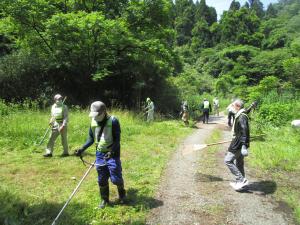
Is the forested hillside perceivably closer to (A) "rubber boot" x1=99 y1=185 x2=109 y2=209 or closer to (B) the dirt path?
(B) the dirt path

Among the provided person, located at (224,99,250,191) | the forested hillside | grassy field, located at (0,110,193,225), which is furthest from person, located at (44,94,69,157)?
the forested hillside

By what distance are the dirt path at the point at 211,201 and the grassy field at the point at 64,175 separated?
1.05 ft

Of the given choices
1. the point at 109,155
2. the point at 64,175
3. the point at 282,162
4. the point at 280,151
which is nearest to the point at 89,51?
the point at 64,175

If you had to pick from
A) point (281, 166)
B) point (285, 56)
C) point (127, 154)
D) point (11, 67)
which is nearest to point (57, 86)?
point (11, 67)

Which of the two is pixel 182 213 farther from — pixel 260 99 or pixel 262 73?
pixel 262 73

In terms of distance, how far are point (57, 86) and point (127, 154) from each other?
40.8 ft

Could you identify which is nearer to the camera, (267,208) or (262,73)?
(267,208)

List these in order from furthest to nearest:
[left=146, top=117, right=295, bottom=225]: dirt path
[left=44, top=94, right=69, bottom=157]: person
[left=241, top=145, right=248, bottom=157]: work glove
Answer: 1. [left=44, top=94, right=69, bottom=157]: person
2. [left=241, top=145, right=248, bottom=157]: work glove
3. [left=146, top=117, right=295, bottom=225]: dirt path

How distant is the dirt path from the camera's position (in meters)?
5.64

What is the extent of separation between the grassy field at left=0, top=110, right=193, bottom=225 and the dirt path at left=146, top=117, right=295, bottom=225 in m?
0.32

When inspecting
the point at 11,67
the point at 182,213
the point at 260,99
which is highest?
the point at 11,67

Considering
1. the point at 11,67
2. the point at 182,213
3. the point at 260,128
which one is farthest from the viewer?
the point at 11,67

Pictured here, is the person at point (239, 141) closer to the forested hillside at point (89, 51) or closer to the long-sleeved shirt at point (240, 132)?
the long-sleeved shirt at point (240, 132)

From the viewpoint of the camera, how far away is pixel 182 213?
5848mm
